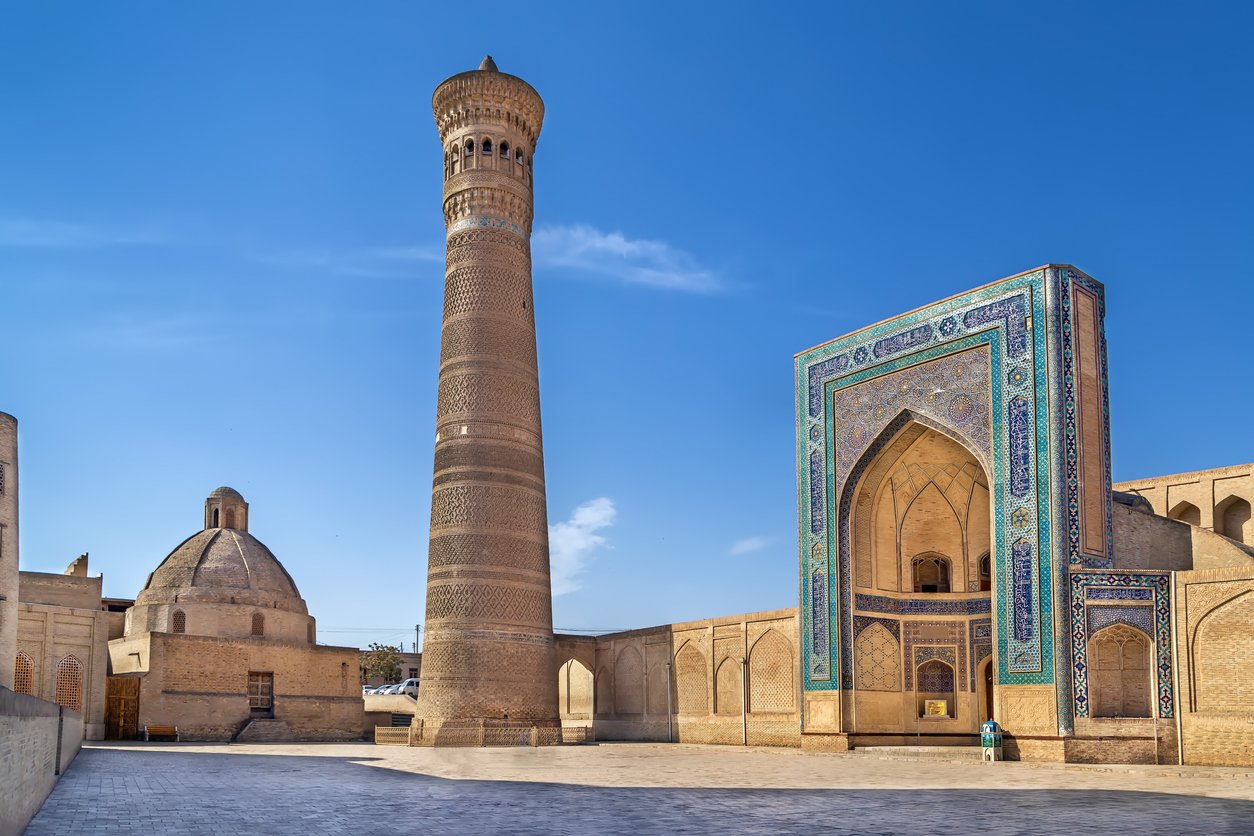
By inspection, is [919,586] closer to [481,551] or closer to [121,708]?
[481,551]

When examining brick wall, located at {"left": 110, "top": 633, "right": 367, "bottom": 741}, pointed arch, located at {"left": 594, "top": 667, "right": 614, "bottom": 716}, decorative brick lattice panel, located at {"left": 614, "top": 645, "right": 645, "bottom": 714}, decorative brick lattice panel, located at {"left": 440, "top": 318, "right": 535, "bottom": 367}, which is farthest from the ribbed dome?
decorative brick lattice panel, located at {"left": 440, "top": 318, "right": 535, "bottom": 367}

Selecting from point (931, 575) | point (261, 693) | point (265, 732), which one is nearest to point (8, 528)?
point (265, 732)

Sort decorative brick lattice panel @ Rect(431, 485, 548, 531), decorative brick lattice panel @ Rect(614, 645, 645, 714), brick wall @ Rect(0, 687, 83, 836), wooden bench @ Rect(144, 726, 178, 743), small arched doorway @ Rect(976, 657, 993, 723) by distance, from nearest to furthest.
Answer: brick wall @ Rect(0, 687, 83, 836)
small arched doorway @ Rect(976, 657, 993, 723)
decorative brick lattice panel @ Rect(431, 485, 548, 531)
wooden bench @ Rect(144, 726, 178, 743)
decorative brick lattice panel @ Rect(614, 645, 645, 714)

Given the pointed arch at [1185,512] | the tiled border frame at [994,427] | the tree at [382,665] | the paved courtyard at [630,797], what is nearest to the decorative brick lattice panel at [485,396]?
the tiled border frame at [994,427]

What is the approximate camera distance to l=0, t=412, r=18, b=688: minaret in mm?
13641

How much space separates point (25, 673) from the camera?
20.1 metres

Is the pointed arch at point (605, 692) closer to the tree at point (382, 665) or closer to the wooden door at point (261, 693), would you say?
the wooden door at point (261, 693)

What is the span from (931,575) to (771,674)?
281 centimetres

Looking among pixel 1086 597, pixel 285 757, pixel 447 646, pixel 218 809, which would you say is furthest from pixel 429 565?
pixel 218 809

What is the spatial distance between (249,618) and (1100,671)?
16.9 metres

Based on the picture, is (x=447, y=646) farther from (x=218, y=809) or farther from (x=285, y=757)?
(x=218, y=809)

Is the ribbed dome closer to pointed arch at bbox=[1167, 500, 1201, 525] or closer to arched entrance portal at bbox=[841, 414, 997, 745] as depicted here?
arched entrance portal at bbox=[841, 414, 997, 745]

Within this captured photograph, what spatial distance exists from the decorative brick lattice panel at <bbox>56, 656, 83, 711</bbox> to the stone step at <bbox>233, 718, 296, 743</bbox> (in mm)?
2739

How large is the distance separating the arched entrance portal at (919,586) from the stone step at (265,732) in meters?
11.0
